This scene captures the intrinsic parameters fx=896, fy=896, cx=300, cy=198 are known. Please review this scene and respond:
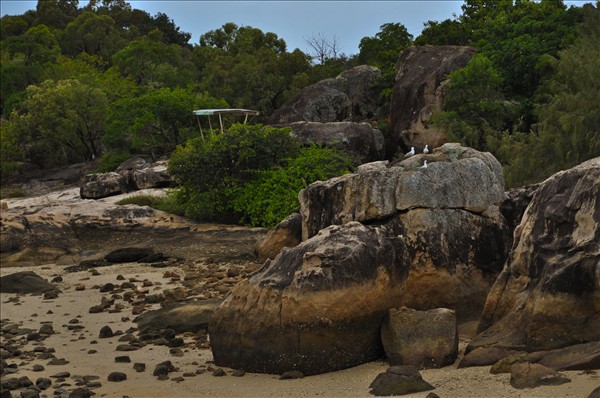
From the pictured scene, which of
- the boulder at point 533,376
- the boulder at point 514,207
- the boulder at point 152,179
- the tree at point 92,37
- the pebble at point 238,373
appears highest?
the tree at point 92,37

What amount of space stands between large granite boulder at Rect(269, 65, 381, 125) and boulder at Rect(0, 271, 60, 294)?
61.8 ft

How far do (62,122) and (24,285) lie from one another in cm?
2543

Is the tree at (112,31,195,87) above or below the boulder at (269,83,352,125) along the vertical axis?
above

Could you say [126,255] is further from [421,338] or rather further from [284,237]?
[421,338]

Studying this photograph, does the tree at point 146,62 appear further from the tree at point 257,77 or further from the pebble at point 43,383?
the pebble at point 43,383

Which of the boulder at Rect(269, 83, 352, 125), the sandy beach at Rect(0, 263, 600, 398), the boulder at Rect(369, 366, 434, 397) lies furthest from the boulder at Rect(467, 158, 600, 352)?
the boulder at Rect(269, 83, 352, 125)

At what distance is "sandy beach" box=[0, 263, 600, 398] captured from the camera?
796 cm

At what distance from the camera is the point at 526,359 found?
8.32m

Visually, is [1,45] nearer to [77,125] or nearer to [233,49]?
[233,49]

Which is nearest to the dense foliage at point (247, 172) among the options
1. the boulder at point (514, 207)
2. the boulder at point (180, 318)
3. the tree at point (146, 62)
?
the boulder at point (180, 318)

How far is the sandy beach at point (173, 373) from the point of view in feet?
26.1

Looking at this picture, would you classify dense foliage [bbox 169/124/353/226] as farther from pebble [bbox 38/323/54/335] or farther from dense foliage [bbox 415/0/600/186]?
pebble [bbox 38/323/54/335]

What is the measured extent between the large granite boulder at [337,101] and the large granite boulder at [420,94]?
10.8 feet

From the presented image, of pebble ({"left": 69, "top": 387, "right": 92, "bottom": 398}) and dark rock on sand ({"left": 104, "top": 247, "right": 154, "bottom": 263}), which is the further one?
dark rock on sand ({"left": 104, "top": 247, "right": 154, "bottom": 263})
